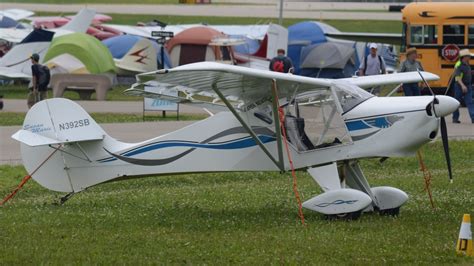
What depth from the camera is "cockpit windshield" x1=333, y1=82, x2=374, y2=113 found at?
41.7 ft

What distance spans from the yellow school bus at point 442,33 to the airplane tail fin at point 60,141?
2051cm

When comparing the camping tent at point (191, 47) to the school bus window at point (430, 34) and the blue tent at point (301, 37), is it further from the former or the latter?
the school bus window at point (430, 34)

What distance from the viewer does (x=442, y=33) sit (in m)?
33.4

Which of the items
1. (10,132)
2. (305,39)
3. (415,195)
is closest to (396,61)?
(305,39)

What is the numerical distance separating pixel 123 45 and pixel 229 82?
31.1m

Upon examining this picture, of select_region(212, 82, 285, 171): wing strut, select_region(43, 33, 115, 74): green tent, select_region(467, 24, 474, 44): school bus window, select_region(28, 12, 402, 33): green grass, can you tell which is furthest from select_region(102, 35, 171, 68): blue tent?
select_region(212, 82, 285, 171): wing strut

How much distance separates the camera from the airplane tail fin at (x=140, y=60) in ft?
131

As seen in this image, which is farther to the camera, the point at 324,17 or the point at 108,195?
the point at 324,17

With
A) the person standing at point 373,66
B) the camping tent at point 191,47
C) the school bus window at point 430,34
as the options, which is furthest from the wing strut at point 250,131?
the camping tent at point 191,47

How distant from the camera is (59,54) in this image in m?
37.5

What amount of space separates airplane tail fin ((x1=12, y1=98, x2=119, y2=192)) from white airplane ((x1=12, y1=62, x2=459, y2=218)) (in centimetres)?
1

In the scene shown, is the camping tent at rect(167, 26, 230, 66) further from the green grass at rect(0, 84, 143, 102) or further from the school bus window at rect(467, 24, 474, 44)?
the school bus window at rect(467, 24, 474, 44)

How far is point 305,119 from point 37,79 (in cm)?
1495

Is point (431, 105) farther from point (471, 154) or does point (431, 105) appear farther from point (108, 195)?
point (471, 154)
